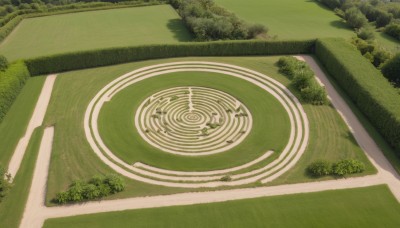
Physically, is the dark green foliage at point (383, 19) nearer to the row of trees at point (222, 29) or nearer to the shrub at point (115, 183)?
the row of trees at point (222, 29)

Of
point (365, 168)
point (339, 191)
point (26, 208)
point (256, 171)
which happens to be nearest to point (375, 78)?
point (365, 168)

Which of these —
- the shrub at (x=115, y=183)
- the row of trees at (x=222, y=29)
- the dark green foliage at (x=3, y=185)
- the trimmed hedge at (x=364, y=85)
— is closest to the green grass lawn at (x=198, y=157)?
the shrub at (x=115, y=183)

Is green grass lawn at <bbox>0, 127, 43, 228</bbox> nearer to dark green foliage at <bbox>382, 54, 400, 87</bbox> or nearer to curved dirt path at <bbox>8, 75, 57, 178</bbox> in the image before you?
curved dirt path at <bbox>8, 75, 57, 178</bbox>

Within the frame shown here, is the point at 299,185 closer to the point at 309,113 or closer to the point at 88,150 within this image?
the point at 309,113

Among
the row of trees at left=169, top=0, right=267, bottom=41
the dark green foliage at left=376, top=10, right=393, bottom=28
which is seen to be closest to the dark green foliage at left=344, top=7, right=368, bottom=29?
the dark green foliage at left=376, top=10, right=393, bottom=28

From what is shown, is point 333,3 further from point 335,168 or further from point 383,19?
point 335,168

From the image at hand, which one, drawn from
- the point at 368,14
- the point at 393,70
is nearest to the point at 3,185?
the point at 393,70
